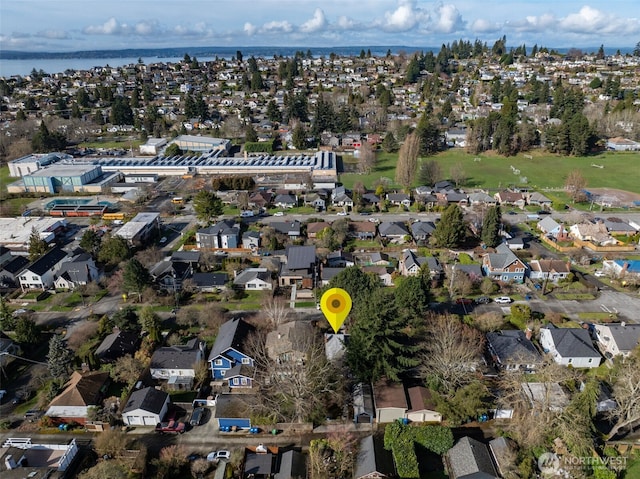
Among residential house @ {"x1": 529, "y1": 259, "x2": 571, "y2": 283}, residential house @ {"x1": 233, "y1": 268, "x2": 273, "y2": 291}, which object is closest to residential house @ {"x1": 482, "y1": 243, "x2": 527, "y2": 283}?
residential house @ {"x1": 529, "y1": 259, "x2": 571, "y2": 283}

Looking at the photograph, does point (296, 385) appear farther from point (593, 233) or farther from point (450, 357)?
point (593, 233)

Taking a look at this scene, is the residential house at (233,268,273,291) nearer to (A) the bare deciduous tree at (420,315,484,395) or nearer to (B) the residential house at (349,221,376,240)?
(B) the residential house at (349,221,376,240)

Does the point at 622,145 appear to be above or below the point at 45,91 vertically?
below

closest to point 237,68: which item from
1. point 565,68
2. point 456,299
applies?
point 565,68

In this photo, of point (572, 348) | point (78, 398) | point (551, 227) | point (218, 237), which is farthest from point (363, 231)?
point (78, 398)

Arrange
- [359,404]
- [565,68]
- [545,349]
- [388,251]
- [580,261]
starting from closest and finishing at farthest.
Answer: [359,404] < [545,349] < [580,261] < [388,251] < [565,68]

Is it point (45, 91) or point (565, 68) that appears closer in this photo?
point (45, 91)

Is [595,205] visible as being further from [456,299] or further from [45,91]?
[45,91]
